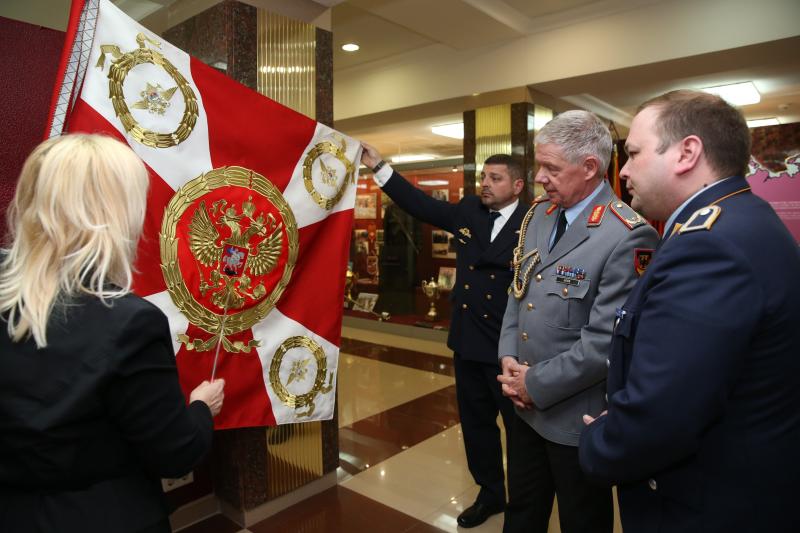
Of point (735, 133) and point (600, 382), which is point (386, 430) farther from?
point (735, 133)

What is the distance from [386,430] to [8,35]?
2.93 meters

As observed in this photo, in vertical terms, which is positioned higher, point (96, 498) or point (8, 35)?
point (8, 35)

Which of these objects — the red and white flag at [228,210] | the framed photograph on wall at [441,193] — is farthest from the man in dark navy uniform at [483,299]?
the framed photograph on wall at [441,193]

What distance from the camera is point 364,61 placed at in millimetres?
6164

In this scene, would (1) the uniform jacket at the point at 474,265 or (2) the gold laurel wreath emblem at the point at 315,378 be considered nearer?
(2) the gold laurel wreath emblem at the point at 315,378

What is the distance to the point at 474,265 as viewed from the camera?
8.30 feet

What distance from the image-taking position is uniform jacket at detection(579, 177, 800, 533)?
92 cm

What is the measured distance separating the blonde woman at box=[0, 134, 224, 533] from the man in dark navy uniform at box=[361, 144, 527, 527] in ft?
5.44

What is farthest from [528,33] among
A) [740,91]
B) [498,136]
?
[740,91]

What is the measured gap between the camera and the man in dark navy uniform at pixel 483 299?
8.00 ft

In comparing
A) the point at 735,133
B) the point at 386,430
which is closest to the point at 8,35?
the point at 735,133

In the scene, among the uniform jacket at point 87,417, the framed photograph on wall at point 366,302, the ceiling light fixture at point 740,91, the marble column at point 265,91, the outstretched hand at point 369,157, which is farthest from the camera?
the framed photograph on wall at point 366,302

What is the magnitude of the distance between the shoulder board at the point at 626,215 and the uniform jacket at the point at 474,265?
0.78 m

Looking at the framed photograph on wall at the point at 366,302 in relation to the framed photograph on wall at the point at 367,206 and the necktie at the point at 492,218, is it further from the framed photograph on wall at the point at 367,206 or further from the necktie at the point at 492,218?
the necktie at the point at 492,218
